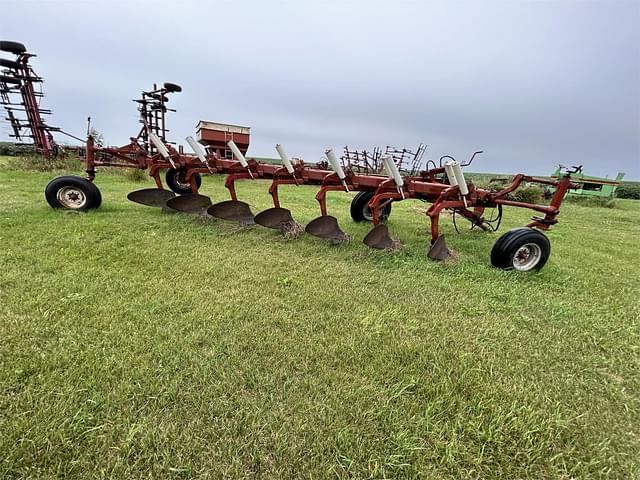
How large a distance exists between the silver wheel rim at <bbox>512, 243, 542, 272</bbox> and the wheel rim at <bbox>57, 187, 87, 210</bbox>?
6874mm

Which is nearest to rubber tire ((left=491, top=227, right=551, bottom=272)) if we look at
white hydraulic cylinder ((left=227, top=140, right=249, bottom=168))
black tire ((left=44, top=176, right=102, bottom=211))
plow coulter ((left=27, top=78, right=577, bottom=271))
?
plow coulter ((left=27, top=78, right=577, bottom=271))

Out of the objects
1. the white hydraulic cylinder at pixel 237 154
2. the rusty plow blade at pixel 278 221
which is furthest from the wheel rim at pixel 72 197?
the rusty plow blade at pixel 278 221

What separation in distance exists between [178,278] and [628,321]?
4.29m

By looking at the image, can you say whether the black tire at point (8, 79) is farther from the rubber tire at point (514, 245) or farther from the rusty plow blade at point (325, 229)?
the rubber tire at point (514, 245)

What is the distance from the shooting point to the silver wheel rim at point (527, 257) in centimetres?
391

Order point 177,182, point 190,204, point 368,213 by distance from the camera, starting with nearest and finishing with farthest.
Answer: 1. point 190,204
2. point 368,213
3. point 177,182

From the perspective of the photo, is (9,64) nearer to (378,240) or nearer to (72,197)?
(72,197)

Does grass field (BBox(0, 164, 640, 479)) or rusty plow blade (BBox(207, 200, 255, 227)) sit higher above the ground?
rusty plow blade (BBox(207, 200, 255, 227))

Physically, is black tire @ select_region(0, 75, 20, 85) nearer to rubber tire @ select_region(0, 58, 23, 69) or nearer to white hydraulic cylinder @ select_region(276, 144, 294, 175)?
rubber tire @ select_region(0, 58, 23, 69)

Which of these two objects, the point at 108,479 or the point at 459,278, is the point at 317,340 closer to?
the point at 108,479

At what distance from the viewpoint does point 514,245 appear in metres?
3.77

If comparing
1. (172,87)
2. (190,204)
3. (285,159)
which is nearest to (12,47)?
(172,87)

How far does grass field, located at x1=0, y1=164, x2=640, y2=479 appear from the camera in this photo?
55.0 inches

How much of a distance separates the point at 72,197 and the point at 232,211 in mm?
2845
